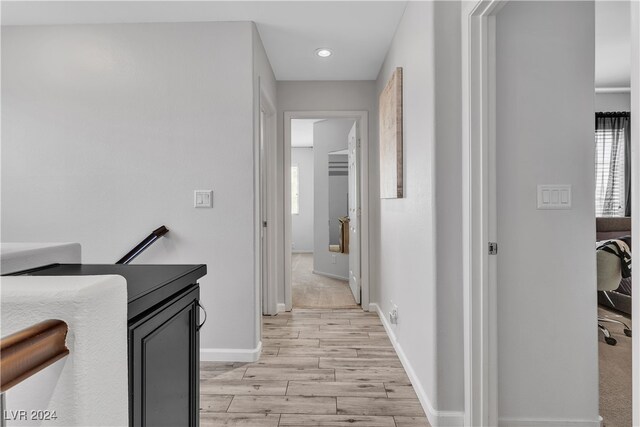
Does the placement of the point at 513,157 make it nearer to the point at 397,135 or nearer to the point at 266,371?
the point at 397,135

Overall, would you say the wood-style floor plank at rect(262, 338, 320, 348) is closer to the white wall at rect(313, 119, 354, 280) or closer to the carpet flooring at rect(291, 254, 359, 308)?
the carpet flooring at rect(291, 254, 359, 308)

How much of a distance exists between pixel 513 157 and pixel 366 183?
6.99ft

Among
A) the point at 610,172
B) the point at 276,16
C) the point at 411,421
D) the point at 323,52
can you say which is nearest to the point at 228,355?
the point at 411,421

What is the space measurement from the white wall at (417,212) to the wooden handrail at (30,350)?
62.5 inches

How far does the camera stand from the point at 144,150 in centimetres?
266

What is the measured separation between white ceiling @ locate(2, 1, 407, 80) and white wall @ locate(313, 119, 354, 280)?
2.42 meters

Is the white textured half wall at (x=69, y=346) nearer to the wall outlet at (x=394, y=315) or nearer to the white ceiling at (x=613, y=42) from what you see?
the wall outlet at (x=394, y=315)

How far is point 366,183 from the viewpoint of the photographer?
3818 mm

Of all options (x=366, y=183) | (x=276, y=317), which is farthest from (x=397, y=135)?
(x=276, y=317)

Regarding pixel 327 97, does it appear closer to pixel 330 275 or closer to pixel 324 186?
pixel 324 186

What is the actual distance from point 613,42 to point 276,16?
2949 mm

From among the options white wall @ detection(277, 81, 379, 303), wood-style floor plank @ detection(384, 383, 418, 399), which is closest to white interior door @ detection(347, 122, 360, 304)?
white wall @ detection(277, 81, 379, 303)

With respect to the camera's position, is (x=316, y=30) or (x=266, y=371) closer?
(x=266, y=371)

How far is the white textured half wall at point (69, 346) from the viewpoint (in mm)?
546
